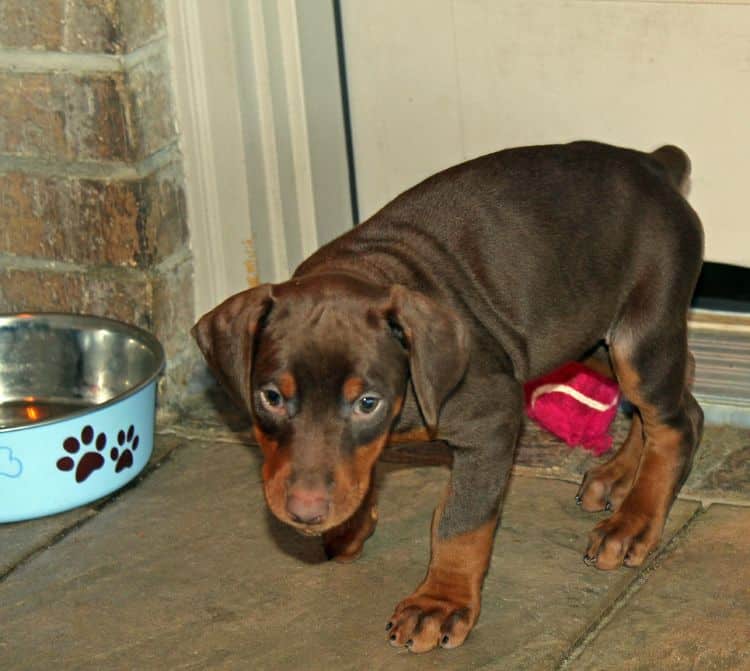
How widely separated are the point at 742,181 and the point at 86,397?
2.33 metres

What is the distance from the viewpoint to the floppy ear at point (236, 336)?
3916mm

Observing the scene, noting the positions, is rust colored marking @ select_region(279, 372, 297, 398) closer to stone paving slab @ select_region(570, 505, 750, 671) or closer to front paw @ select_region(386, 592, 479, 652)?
front paw @ select_region(386, 592, 479, 652)

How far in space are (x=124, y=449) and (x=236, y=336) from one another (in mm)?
1239

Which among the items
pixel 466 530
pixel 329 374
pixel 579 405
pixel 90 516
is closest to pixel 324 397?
pixel 329 374

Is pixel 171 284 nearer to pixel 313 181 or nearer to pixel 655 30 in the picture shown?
pixel 313 181

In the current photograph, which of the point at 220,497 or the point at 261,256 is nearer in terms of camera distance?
the point at 220,497

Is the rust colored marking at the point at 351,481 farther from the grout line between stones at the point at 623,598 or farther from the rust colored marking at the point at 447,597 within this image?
the grout line between stones at the point at 623,598

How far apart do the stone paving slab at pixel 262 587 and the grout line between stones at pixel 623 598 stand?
17 millimetres

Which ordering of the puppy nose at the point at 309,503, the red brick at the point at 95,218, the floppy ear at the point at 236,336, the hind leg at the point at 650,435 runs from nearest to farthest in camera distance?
the puppy nose at the point at 309,503, the floppy ear at the point at 236,336, the hind leg at the point at 650,435, the red brick at the point at 95,218

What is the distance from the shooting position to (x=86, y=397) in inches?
218

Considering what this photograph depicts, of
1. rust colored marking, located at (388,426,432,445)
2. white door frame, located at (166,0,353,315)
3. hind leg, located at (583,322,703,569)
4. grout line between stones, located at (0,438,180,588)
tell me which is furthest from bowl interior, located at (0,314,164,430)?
hind leg, located at (583,322,703,569)

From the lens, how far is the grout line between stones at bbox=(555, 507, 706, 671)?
163 inches

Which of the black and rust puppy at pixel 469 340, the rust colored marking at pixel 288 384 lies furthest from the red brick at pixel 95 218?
the rust colored marking at pixel 288 384

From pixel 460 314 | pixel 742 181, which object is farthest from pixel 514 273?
pixel 742 181
